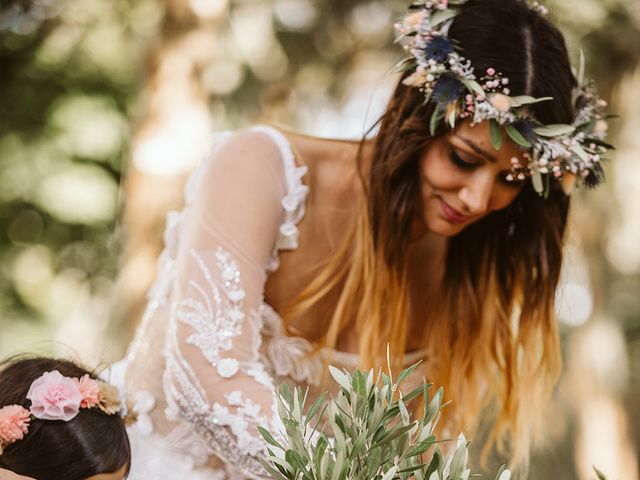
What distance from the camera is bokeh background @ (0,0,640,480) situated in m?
5.04

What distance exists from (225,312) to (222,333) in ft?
0.15

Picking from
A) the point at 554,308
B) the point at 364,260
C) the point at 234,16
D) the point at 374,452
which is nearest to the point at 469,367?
the point at 554,308

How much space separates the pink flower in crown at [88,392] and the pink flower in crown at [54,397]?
16 mm

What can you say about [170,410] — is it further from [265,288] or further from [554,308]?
[554,308]

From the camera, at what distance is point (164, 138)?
4973 millimetres

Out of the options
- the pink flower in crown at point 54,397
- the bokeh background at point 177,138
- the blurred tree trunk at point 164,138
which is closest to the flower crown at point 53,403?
the pink flower in crown at point 54,397

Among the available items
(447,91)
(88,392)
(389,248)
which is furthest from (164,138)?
(88,392)

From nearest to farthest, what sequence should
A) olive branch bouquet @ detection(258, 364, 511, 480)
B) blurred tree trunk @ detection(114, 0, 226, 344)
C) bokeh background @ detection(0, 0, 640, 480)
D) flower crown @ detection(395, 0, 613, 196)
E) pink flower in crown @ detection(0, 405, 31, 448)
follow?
olive branch bouquet @ detection(258, 364, 511, 480) < pink flower in crown @ detection(0, 405, 31, 448) < flower crown @ detection(395, 0, 613, 196) < blurred tree trunk @ detection(114, 0, 226, 344) < bokeh background @ detection(0, 0, 640, 480)

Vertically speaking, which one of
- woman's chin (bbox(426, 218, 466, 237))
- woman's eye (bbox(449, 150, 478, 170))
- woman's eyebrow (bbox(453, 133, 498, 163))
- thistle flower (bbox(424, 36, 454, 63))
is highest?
thistle flower (bbox(424, 36, 454, 63))

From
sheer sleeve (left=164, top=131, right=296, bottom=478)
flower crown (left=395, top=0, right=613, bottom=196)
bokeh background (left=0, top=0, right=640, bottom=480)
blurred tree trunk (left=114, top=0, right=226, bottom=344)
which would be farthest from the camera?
bokeh background (left=0, top=0, right=640, bottom=480)

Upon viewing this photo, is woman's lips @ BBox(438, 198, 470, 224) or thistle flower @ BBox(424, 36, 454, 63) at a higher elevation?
thistle flower @ BBox(424, 36, 454, 63)

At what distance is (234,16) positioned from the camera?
7.34 m

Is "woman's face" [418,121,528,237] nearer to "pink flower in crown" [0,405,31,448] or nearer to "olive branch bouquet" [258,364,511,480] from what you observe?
"pink flower in crown" [0,405,31,448]

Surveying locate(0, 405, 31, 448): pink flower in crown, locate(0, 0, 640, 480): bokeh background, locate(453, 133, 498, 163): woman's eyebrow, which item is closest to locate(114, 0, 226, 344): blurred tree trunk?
locate(0, 0, 640, 480): bokeh background
